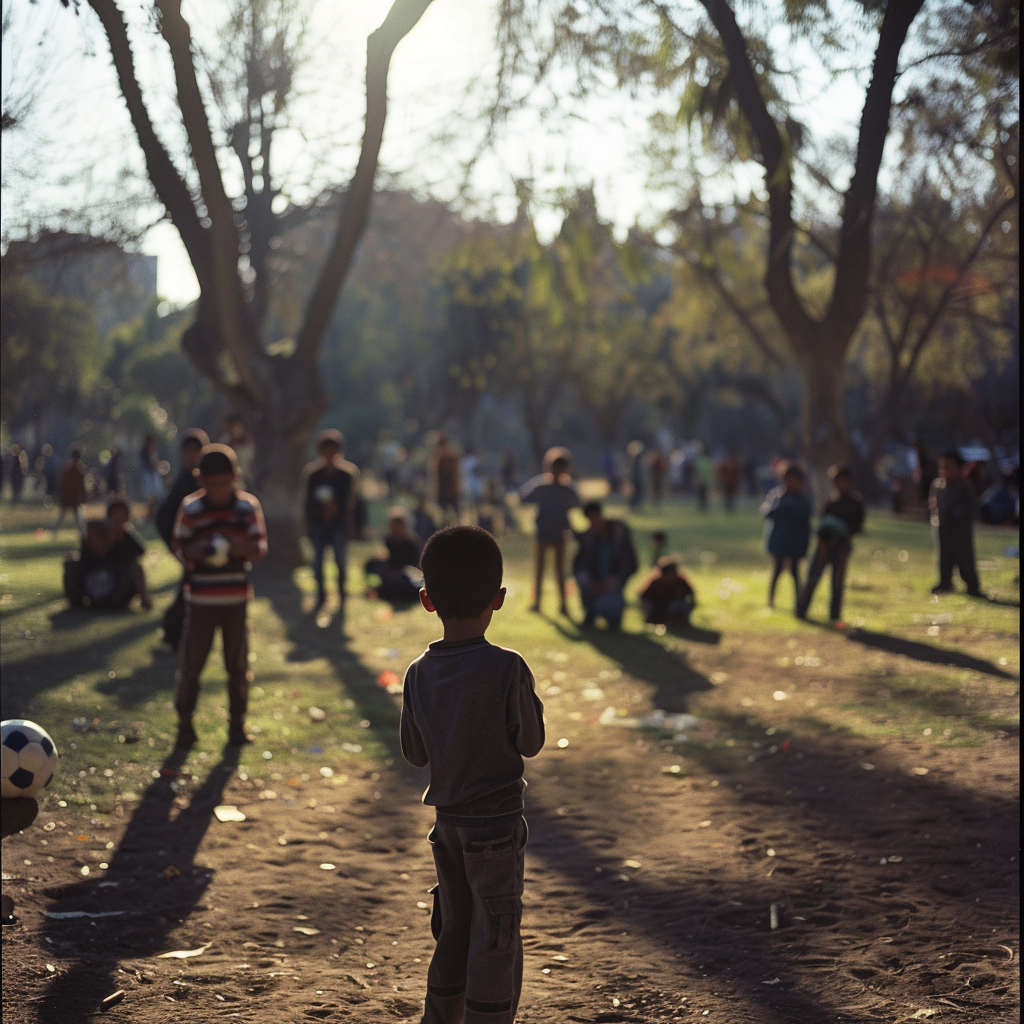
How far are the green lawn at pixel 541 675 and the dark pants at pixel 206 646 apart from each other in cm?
36

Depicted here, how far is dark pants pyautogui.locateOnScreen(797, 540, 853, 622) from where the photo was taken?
12805 millimetres

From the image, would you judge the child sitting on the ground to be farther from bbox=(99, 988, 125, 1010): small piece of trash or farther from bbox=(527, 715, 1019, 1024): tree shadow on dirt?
bbox=(99, 988, 125, 1010): small piece of trash

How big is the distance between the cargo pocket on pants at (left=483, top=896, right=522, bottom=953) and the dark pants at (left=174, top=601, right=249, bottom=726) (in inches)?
171

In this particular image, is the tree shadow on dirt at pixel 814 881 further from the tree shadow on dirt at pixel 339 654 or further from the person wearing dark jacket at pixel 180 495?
the person wearing dark jacket at pixel 180 495

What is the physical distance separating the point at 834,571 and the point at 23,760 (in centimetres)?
1030

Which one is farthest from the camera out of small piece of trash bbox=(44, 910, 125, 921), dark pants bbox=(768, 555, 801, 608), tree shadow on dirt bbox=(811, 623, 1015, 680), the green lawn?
dark pants bbox=(768, 555, 801, 608)

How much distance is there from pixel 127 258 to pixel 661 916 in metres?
17.7

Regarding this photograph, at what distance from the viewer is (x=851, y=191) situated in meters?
8.78

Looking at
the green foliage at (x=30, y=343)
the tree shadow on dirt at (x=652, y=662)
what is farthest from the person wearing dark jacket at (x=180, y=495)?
the tree shadow on dirt at (x=652, y=662)

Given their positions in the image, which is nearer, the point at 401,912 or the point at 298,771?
the point at 401,912

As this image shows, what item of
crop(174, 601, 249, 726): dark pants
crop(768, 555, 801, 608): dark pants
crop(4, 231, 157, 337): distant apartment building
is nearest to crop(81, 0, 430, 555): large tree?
crop(4, 231, 157, 337): distant apartment building

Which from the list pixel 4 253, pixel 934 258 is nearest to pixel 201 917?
pixel 4 253

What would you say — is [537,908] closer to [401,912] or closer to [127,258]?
[401,912]

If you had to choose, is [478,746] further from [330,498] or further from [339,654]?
[330,498]
